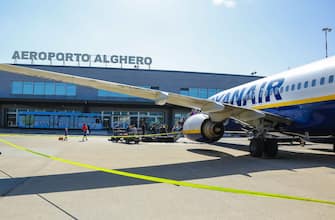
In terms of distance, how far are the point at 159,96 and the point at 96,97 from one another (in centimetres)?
3421

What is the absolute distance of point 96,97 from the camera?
42.5 meters

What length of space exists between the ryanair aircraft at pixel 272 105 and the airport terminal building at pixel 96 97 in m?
29.4

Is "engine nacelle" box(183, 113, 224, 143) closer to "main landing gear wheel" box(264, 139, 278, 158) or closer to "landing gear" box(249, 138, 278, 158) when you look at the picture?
"landing gear" box(249, 138, 278, 158)

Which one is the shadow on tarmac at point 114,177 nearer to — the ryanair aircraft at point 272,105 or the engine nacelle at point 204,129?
the ryanair aircraft at point 272,105

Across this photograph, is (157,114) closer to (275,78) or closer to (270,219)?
(275,78)

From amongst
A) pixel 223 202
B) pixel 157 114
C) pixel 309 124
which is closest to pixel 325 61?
pixel 309 124

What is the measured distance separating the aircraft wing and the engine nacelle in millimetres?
504

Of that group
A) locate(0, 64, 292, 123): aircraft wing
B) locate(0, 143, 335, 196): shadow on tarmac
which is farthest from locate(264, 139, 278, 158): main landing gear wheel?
locate(0, 143, 335, 196): shadow on tarmac

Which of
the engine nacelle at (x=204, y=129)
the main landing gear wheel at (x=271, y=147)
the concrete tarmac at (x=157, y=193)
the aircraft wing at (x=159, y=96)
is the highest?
the aircraft wing at (x=159, y=96)

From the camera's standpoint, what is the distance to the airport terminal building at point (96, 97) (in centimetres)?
4056

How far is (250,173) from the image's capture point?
25.7 feet

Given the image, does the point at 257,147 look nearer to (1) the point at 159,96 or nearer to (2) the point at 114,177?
(1) the point at 159,96

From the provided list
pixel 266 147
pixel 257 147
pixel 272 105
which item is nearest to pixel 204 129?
pixel 257 147

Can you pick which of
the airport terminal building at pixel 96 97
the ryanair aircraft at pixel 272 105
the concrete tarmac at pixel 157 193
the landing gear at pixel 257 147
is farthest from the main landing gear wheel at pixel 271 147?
the airport terminal building at pixel 96 97
